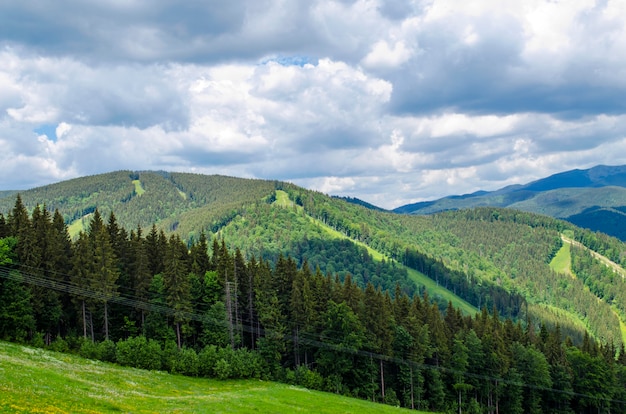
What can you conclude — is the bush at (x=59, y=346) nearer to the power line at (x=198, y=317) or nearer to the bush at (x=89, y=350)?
the bush at (x=89, y=350)

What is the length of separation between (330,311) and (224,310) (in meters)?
19.6

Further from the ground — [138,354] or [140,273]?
[140,273]

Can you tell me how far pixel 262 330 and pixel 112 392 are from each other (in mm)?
52239

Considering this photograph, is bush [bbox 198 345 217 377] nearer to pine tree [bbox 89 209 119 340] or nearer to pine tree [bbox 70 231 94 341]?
pine tree [bbox 89 209 119 340]

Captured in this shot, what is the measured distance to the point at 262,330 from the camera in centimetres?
9300

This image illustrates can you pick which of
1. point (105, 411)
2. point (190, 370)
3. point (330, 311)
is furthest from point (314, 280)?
point (105, 411)

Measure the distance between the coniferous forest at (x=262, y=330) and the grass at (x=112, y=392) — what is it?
1209cm

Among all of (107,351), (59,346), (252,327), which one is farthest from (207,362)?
(59,346)

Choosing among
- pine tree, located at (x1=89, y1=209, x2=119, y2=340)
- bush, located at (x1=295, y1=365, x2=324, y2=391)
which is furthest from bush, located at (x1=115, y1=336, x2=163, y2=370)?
bush, located at (x1=295, y1=365, x2=324, y2=391)

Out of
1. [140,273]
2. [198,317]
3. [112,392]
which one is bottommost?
[198,317]

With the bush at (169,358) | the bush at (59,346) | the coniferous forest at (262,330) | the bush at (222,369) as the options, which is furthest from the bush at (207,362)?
the bush at (59,346)

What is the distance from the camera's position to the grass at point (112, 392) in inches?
1259

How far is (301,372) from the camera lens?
82000mm

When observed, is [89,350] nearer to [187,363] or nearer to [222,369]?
[187,363]
